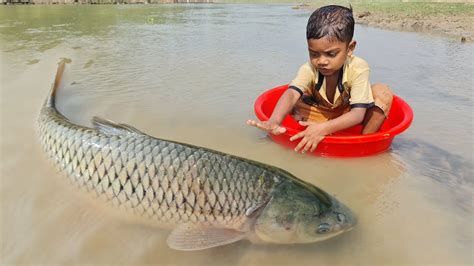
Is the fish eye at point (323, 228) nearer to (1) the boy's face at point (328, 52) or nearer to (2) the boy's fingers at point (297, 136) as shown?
(2) the boy's fingers at point (297, 136)

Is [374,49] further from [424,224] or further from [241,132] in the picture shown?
[424,224]

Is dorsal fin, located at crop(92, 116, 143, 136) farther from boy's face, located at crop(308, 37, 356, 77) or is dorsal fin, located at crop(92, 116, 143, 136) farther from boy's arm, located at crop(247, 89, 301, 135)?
boy's face, located at crop(308, 37, 356, 77)

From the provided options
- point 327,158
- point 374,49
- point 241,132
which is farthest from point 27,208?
point 374,49

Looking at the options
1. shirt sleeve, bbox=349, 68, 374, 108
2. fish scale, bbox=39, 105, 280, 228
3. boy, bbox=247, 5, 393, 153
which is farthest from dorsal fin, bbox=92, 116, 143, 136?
shirt sleeve, bbox=349, 68, 374, 108

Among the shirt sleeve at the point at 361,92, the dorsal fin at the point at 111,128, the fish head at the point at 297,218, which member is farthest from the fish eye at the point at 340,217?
the shirt sleeve at the point at 361,92

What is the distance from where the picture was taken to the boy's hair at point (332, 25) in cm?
277

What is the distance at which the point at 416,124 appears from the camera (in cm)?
376

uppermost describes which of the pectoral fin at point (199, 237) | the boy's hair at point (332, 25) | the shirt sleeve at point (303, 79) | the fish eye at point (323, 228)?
the boy's hair at point (332, 25)

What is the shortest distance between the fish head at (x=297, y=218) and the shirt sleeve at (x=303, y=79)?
5.04 ft

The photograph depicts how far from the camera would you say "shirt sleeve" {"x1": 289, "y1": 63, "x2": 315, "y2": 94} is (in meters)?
3.31

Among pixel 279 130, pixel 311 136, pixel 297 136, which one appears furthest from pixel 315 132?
pixel 279 130

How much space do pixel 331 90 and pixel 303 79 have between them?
10.7 inches

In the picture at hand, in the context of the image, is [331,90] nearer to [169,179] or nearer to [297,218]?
[297,218]

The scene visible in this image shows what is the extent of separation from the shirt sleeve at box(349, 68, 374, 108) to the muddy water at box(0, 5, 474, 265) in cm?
44
